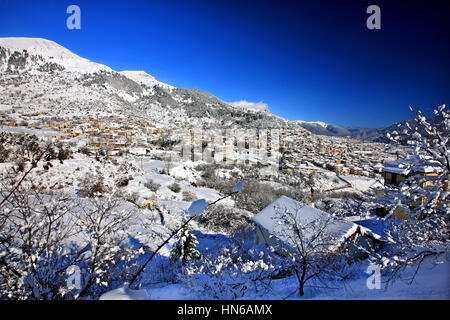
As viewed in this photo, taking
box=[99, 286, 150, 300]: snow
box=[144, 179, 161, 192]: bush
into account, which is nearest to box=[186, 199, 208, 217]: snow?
box=[99, 286, 150, 300]: snow

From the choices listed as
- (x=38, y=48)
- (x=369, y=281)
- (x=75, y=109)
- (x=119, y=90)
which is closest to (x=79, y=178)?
(x=369, y=281)

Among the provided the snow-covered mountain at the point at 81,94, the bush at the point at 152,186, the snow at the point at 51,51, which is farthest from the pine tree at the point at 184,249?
the snow at the point at 51,51

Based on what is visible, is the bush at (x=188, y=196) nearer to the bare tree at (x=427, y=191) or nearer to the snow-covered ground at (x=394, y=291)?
the snow-covered ground at (x=394, y=291)

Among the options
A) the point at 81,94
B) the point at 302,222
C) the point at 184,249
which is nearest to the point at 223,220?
the point at 184,249

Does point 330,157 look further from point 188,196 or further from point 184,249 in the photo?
point 184,249

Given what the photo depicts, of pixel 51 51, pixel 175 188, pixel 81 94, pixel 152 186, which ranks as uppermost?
pixel 51 51
